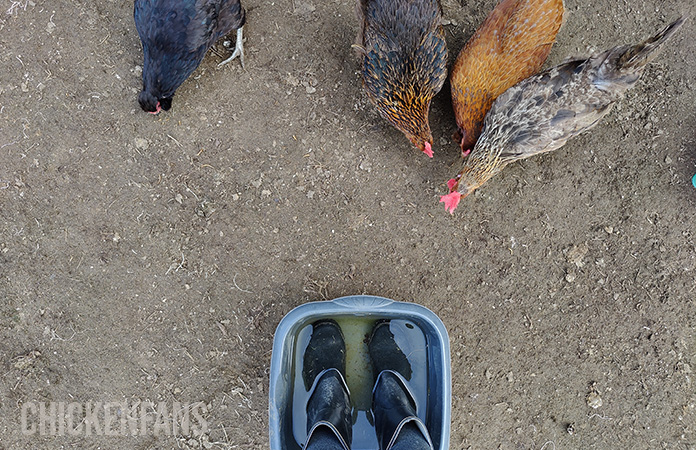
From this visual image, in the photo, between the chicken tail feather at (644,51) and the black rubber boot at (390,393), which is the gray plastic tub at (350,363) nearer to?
the black rubber boot at (390,393)

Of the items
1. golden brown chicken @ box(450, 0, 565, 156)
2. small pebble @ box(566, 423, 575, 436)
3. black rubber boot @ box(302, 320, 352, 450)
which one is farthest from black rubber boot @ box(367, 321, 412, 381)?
golden brown chicken @ box(450, 0, 565, 156)

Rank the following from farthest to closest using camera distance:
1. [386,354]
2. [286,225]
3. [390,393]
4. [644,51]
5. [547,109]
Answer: [286,225] → [386,354] → [390,393] → [547,109] → [644,51]

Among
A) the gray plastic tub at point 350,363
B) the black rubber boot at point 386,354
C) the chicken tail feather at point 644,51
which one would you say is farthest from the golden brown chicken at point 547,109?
the black rubber boot at point 386,354

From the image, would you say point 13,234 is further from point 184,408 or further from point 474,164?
point 474,164

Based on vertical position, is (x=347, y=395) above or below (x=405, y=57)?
below

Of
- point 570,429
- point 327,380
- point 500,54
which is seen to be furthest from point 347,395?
point 500,54

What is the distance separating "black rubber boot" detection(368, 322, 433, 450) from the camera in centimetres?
196

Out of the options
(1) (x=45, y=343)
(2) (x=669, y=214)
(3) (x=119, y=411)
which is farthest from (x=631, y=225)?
(1) (x=45, y=343)

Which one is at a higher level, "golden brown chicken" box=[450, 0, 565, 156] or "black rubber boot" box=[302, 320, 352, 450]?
"golden brown chicken" box=[450, 0, 565, 156]

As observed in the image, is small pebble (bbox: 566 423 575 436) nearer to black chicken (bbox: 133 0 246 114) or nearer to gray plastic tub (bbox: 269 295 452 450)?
gray plastic tub (bbox: 269 295 452 450)

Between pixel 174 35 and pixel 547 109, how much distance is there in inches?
73.4

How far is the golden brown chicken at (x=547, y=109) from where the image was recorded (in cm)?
198

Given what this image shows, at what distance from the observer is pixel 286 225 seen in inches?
97.3

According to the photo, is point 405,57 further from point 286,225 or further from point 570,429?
point 570,429
